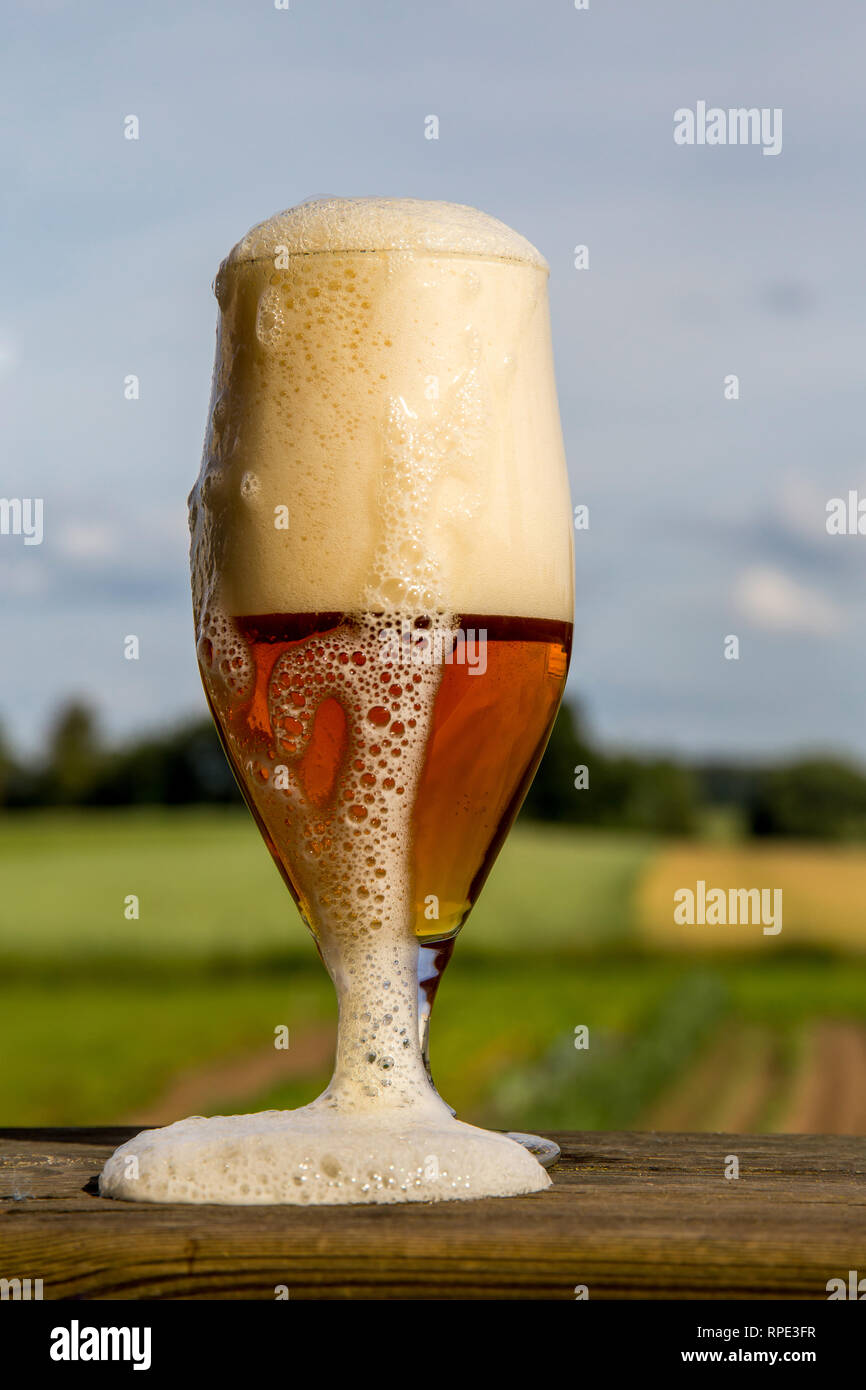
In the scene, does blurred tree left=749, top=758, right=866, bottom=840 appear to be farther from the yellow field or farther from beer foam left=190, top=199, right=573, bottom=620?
beer foam left=190, top=199, right=573, bottom=620

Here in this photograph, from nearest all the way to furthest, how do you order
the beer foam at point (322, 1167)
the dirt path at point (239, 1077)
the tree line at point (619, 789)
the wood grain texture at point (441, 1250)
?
the wood grain texture at point (441, 1250) → the beer foam at point (322, 1167) → the dirt path at point (239, 1077) → the tree line at point (619, 789)

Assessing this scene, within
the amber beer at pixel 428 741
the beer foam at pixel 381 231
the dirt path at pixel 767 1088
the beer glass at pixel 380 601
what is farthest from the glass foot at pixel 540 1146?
the dirt path at pixel 767 1088

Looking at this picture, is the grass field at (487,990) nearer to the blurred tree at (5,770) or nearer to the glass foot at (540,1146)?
the blurred tree at (5,770)

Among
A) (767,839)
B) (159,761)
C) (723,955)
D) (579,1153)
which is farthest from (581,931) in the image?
(579,1153)

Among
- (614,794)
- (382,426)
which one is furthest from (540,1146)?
(614,794)

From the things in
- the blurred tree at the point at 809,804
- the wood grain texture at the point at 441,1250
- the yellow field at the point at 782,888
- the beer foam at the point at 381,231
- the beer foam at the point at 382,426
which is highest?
the beer foam at the point at 381,231

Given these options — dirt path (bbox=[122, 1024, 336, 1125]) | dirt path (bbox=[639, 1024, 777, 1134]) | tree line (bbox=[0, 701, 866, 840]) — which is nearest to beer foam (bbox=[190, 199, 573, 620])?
dirt path (bbox=[639, 1024, 777, 1134])

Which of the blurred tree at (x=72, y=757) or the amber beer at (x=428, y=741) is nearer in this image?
the amber beer at (x=428, y=741)
